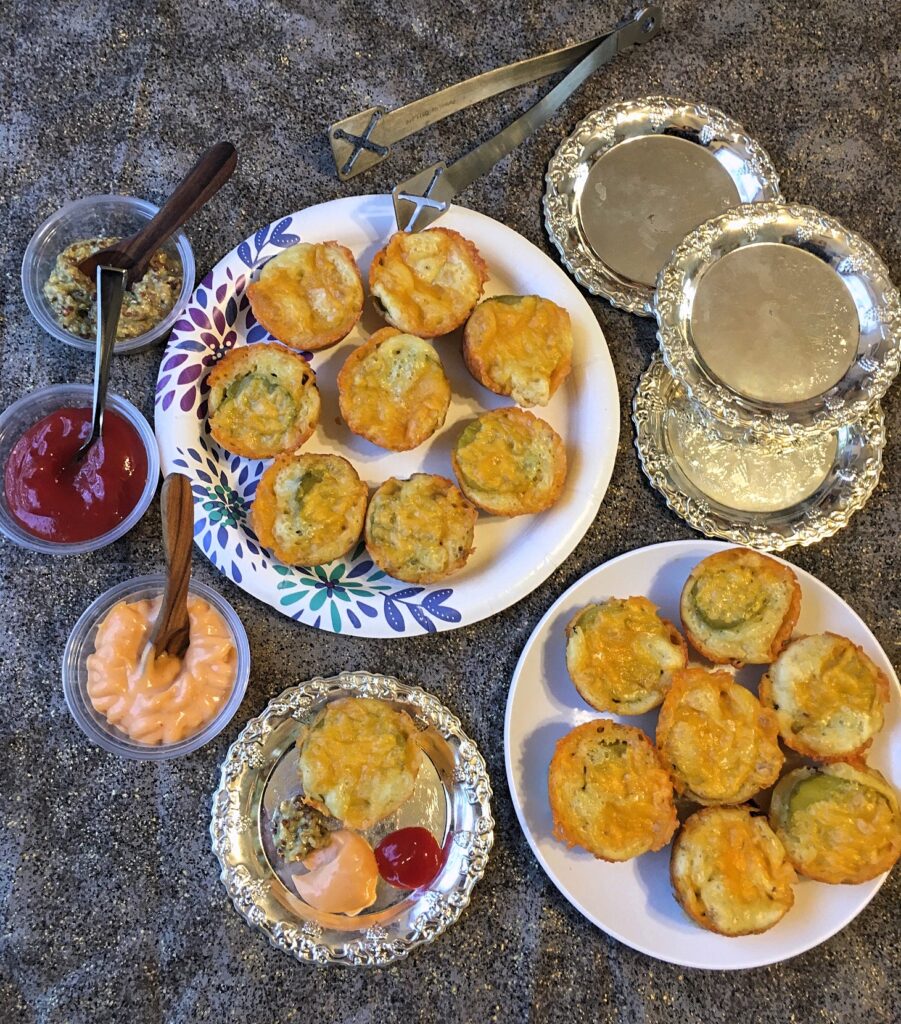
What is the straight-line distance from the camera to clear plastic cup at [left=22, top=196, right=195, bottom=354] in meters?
2.23

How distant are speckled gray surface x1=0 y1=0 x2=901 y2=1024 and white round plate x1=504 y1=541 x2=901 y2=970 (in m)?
0.10

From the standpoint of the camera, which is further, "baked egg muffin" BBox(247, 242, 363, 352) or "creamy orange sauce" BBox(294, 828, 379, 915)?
"baked egg muffin" BBox(247, 242, 363, 352)

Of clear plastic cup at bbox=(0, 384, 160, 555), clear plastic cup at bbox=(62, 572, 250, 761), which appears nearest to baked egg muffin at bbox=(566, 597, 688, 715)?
clear plastic cup at bbox=(62, 572, 250, 761)

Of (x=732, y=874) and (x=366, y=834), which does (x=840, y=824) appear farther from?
(x=366, y=834)

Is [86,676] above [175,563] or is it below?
below

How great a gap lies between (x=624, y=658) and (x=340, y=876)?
96 centimetres

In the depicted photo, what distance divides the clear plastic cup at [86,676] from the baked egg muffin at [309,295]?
2.52 ft

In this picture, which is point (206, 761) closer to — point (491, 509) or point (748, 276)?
point (491, 509)

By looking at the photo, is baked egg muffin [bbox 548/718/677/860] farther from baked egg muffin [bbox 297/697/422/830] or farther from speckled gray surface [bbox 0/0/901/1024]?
baked egg muffin [bbox 297/697/422/830]

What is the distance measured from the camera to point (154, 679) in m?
2.10

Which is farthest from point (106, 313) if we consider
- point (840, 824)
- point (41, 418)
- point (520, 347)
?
point (840, 824)

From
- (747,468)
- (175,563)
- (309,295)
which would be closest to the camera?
(175,563)

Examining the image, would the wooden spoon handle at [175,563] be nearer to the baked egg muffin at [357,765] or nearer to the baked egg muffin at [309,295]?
the baked egg muffin at [357,765]

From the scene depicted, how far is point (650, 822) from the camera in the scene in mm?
2057
